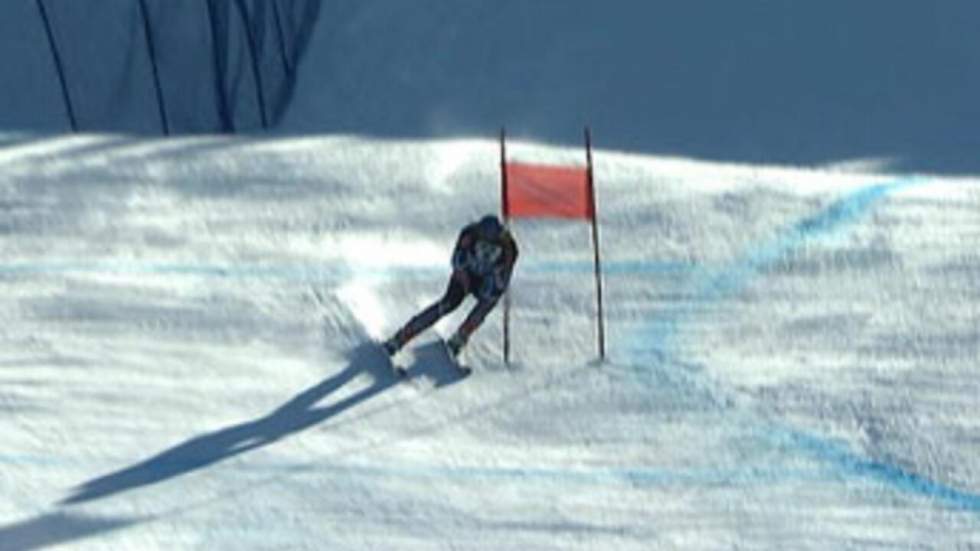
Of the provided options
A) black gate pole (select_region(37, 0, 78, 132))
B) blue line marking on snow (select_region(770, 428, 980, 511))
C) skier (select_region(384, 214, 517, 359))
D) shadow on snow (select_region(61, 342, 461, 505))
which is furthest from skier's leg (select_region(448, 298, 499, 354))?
black gate pole (select_region(37, 0, 78, 132))

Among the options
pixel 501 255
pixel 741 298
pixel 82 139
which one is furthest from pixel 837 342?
pixel 82 139

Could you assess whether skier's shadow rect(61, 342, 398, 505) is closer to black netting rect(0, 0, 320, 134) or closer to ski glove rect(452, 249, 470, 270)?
ski glove rect(452, 249, 470, 270)

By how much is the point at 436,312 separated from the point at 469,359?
30cm

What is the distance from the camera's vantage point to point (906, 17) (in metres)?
18.3

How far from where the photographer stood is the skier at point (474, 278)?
13516 millimetres

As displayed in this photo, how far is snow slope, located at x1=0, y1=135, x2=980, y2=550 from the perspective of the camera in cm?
1230

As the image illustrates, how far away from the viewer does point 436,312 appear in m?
13.6

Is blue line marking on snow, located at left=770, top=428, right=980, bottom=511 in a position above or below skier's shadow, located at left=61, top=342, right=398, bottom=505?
below

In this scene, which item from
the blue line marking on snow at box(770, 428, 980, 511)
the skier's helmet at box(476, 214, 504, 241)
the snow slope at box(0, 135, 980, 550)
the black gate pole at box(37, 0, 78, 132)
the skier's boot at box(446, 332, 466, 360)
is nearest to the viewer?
the snow slope at box(0, 135, 980, 550)

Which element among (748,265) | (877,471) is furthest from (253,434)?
(748,265)

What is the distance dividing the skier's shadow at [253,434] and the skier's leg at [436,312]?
0.47 ft

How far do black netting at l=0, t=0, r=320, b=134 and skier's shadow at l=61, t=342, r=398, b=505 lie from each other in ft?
11.7

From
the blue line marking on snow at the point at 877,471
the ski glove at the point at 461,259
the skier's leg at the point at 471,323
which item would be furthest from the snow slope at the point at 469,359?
the ski glove at the point at 461,259

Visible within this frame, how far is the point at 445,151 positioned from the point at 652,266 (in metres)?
1.90
